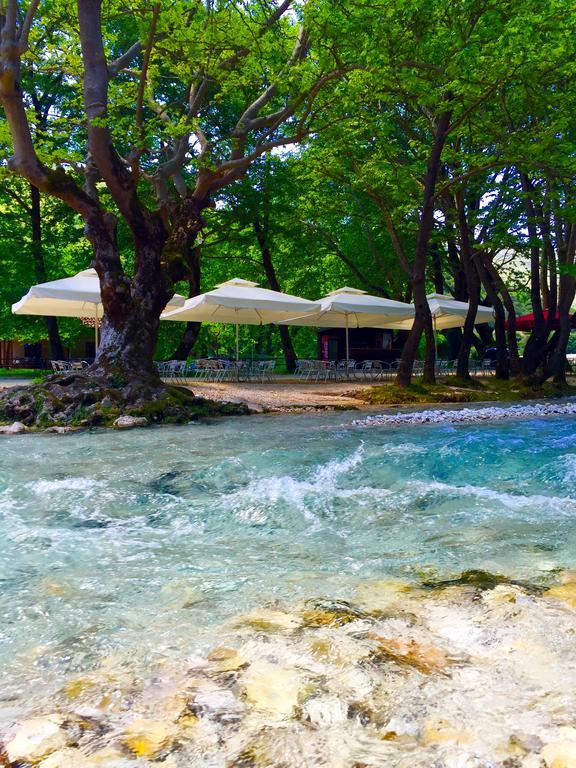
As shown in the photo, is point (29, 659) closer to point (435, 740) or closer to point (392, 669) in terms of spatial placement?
point (392, 669)

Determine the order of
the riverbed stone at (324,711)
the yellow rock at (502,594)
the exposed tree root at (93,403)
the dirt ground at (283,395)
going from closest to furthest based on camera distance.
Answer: the riverbed stone at (324,711) → the yellow rock at (502,594) → the exposed tree root at (93,403) → the dirt ground at (283,395)

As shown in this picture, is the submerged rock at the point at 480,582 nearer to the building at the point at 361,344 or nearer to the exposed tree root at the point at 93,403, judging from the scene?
the exposed tree root at the point at 93,403

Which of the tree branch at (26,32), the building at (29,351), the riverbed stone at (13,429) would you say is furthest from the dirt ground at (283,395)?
the building at (29,351)

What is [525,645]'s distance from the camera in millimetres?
2756

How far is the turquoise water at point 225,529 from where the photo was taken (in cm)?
309

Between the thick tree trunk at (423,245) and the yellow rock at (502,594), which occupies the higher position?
the thick tree trunk at (423,245)

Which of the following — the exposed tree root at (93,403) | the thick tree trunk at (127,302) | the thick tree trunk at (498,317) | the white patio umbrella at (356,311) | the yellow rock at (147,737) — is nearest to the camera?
the yellow rock at (147,737)

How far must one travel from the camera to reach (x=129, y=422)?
10.6 m

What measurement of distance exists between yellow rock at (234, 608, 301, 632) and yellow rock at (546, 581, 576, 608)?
147 centimetres

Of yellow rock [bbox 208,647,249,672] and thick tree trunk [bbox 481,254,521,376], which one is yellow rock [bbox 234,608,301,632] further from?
thick tree trunk [bbox 481,254,521,376]

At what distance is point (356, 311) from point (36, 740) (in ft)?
55.7

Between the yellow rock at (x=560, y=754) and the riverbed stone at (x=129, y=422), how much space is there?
30.2 feet

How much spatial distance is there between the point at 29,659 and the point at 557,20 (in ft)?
41.2

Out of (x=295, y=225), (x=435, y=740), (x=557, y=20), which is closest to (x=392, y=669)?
(x=435, y=740)
